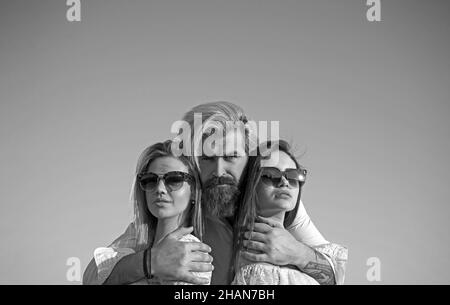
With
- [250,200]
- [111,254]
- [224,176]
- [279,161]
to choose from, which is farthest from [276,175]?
[111,254]

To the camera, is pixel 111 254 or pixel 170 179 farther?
pixel 111 254

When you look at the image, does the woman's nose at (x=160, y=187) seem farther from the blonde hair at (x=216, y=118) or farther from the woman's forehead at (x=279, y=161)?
the woman's forehead at (x=279, y=161)

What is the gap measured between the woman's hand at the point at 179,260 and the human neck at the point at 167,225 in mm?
114

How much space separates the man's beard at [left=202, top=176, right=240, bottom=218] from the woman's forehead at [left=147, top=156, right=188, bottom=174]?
0.22 meters

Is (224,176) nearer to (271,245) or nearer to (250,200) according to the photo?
(250,200)

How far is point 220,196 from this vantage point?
12.9ft

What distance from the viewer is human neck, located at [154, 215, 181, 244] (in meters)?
3.92

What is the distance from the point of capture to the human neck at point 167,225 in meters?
3.92

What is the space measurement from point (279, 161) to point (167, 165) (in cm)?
76

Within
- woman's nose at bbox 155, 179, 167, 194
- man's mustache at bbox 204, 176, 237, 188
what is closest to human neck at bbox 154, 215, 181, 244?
woman's nose at bbox 155, 179, 167, 194

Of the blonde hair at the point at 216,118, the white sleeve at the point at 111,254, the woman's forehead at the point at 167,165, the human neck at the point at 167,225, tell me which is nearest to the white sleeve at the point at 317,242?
the blonde hair at the point at 216,118

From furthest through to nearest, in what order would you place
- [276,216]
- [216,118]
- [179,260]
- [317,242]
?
[317,242], [216,118], [276,216], [179,260]

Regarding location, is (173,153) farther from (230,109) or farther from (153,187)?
(230,109)
